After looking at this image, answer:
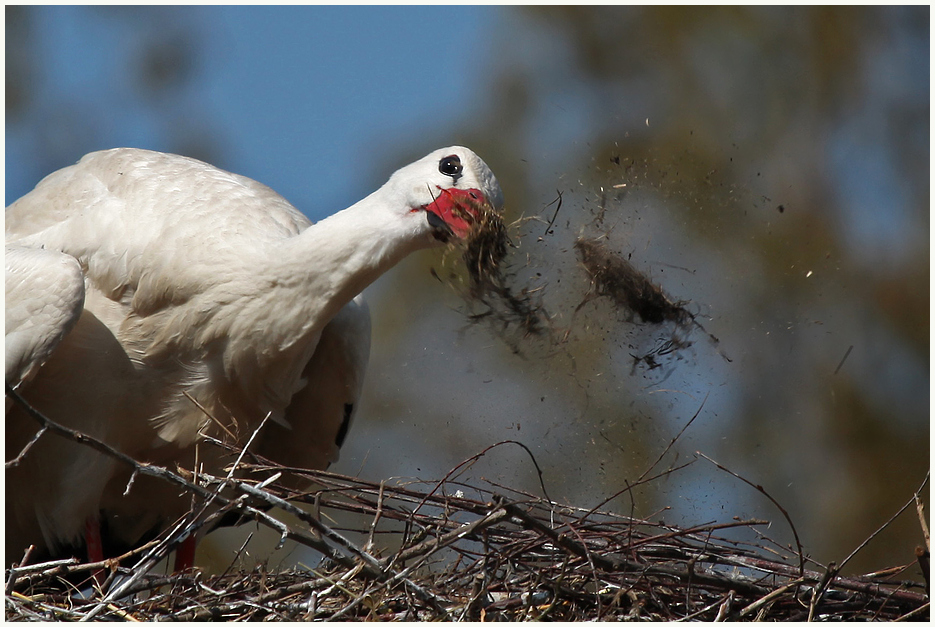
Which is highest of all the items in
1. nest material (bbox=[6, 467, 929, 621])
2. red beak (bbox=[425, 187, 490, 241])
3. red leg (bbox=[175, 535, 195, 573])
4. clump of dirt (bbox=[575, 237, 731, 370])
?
red beak (bbox=[425, 187, 490, 241])

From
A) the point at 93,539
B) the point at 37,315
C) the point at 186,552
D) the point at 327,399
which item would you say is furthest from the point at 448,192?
the point at 186,552

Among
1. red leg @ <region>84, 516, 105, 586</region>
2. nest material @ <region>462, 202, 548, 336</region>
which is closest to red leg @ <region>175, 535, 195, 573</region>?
red leg @ <region>84, 516, 105, 586</region>

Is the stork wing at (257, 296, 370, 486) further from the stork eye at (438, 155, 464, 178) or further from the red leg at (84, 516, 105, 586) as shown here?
the stork eye at (438, 155, 464, 178)

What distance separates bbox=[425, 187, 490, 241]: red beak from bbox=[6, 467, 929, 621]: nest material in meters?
0.96

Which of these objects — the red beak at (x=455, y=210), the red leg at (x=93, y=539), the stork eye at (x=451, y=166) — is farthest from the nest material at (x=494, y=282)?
the red leg at (x=93, y=539)

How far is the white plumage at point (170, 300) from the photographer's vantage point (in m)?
4.07

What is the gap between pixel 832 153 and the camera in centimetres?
1085

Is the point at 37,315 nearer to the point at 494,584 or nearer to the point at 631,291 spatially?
the point at 494,584

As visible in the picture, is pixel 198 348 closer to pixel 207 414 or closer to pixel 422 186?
pixel 207 414

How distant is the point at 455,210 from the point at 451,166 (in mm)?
224

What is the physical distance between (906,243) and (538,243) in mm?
7738

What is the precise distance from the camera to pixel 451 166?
13.6ft

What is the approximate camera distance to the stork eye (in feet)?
13.5

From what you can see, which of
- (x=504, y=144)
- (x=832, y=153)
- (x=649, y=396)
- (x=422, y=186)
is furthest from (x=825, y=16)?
(x=422, y=186)
